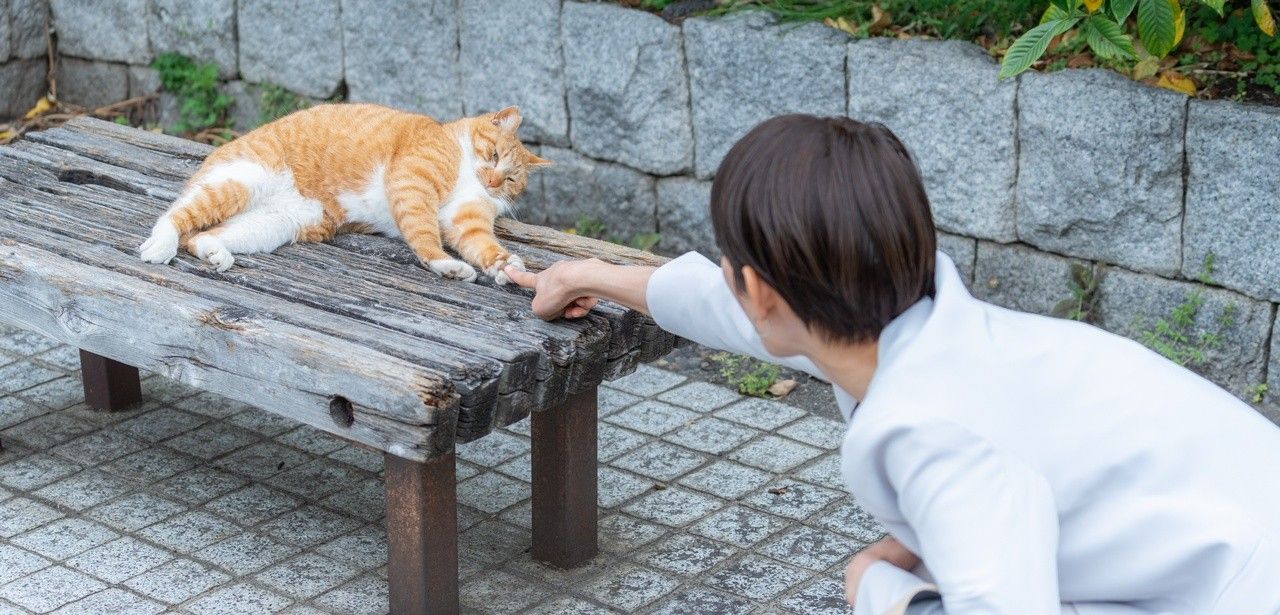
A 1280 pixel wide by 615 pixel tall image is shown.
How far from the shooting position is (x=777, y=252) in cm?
161

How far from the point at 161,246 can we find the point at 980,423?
2130 millimetres

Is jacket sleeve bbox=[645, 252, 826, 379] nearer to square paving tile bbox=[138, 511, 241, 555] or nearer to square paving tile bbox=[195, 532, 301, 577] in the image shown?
square paving tile bbox=[195, 532, 301, 577]

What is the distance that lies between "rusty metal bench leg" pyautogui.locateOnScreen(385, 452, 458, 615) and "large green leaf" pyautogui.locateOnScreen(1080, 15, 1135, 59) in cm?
215

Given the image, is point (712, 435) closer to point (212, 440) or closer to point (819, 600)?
point (819, 600)

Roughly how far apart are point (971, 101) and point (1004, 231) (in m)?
0.42

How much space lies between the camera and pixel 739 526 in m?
3.35

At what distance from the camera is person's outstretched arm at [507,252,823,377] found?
7.42 feet

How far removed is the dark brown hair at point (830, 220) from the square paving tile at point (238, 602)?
1.71 metres

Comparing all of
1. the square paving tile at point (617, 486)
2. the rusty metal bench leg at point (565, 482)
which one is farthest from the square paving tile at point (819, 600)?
the square paving tile at point (617, 486)

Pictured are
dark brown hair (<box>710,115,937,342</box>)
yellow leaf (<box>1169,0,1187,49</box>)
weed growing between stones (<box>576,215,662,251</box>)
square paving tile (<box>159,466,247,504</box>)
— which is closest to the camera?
dark brown hair (<box>710,115,937,342</box>)

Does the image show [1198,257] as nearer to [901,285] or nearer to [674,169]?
[674,169]

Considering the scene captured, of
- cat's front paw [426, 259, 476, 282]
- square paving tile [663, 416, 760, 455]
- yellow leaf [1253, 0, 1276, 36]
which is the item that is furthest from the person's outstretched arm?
yellow leaf [1253, 0, 1276, 36]

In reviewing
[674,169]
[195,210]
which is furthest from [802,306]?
[674,169]

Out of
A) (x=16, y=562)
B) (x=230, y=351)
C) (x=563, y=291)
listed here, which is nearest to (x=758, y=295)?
(x=563, y=291)
